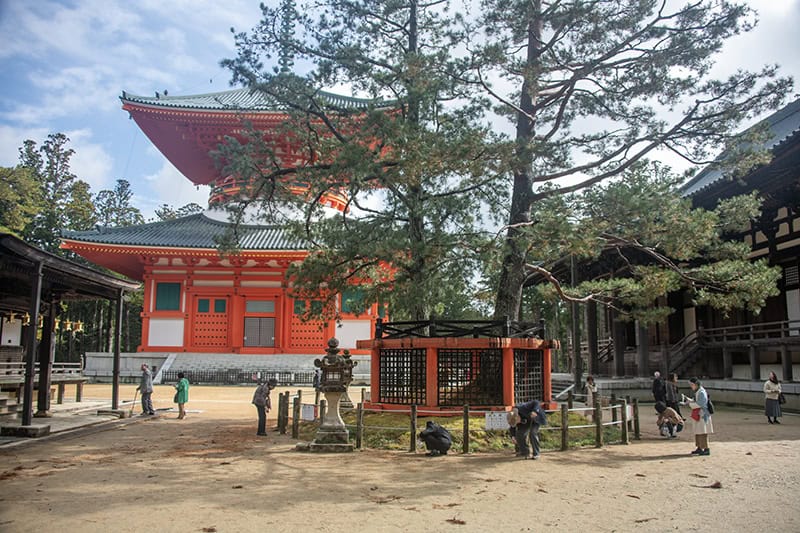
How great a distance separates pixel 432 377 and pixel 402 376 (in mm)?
846

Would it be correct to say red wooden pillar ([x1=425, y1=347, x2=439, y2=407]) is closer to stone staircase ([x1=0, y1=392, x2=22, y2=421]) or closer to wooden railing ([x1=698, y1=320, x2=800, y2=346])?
stone staircase ([x1=0, y1=392, x2=22, y2=421])

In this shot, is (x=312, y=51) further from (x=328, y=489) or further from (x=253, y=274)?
(x=253, y=274)

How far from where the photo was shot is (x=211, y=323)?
101 feet

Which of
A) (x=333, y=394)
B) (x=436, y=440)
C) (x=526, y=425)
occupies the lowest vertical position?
(x=436, y=440)

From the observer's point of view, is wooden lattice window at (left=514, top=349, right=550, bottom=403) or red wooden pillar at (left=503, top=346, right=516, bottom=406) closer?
red wooden pillar at (left=503, top=346, right=516, bottom=406)

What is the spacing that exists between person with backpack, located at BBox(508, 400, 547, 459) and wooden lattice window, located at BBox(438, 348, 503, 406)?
196 cm

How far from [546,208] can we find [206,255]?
21.9 metres

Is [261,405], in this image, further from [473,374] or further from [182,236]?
[182,236]

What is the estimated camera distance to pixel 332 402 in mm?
11219

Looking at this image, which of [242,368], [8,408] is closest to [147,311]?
[242,368]

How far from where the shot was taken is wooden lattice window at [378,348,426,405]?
41.2 ft

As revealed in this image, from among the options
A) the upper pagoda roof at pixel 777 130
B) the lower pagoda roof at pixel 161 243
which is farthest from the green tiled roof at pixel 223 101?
the upper pagoda roof at pixel 777 130

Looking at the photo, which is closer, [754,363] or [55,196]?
[754,363]

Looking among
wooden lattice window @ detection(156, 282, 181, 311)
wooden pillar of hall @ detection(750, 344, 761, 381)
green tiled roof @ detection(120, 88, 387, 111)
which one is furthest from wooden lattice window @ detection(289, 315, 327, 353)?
wooden pillar of hall @ detection(750, 344, 761, 381)
